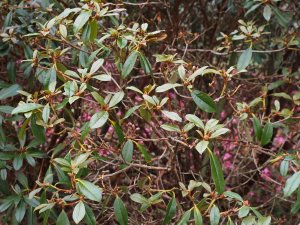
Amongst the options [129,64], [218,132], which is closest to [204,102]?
[218,132]

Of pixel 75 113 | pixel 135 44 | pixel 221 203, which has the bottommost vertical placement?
pixel 221 203

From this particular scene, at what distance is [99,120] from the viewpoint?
4.15ft

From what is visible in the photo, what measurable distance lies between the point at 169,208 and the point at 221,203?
2.60ft

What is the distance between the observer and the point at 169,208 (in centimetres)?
142

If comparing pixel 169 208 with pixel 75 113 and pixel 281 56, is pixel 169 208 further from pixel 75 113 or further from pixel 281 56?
pixel 281 56

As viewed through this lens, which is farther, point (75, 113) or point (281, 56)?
point (281, 56)

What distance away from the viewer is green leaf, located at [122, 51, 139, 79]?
1.37m

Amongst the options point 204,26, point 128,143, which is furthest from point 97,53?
point 204,26

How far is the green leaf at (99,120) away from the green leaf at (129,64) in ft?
0.49

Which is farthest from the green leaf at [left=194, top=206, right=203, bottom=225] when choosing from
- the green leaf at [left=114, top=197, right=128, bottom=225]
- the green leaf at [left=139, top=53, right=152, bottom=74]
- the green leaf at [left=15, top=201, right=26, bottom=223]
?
the green leaf at [left=15, top=201, right=26, bottom=223]

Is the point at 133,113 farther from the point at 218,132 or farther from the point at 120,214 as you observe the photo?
the point at 218,132

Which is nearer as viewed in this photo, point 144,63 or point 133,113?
point 144,63

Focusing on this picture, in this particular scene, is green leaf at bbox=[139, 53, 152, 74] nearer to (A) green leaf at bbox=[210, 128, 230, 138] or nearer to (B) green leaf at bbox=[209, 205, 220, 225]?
(A) green leaf at bbox=[210, 128, 230, 138]

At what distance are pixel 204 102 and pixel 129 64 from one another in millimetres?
246
